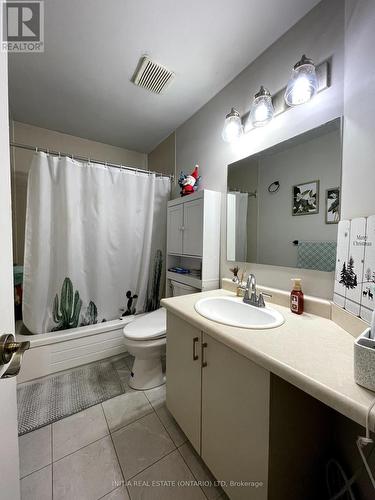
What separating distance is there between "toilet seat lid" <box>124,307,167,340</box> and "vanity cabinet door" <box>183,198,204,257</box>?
2.08ft

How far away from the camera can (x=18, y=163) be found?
7.03 ft

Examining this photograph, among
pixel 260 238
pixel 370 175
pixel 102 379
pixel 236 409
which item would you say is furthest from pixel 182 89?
pixel 102 379

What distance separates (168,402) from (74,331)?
103cm

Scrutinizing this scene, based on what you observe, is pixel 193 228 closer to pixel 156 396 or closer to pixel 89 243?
pixel 89 243

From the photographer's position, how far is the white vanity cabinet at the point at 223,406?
671 millimetres

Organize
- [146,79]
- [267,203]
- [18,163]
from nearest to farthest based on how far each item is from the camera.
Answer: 1. [267,203]
2. [146,79]
3. [18,163]

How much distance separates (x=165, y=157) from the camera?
2.43 m

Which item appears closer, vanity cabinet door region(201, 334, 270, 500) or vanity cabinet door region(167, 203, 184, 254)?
vanity cabinet door region(201, 334, 270, 500)

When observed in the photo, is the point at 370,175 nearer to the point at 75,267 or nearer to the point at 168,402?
the point at 168,402

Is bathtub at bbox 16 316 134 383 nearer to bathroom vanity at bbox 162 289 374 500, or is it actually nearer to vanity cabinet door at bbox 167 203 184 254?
vanity cabinet door at bbox 167 203 184 254

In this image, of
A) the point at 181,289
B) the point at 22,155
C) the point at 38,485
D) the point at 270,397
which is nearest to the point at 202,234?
the point at 181,289

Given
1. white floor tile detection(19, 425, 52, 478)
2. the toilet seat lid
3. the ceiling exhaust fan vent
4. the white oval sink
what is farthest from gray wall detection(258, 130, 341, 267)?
white floor tile detection(19, 425, 52, 478)

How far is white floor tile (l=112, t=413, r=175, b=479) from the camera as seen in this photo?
994 millimetres

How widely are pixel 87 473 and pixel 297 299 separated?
1.35m
